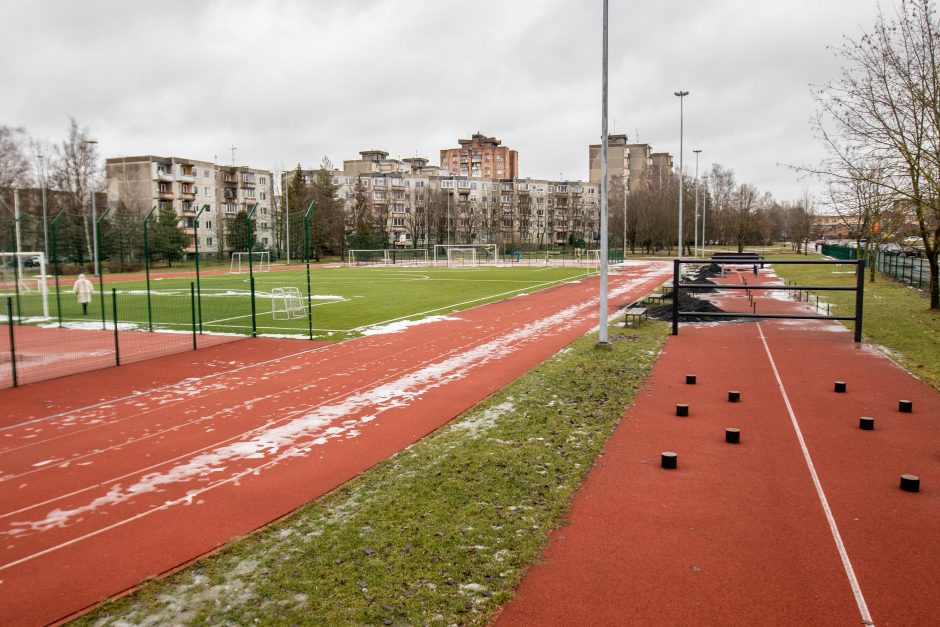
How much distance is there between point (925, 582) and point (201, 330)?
1877 cm

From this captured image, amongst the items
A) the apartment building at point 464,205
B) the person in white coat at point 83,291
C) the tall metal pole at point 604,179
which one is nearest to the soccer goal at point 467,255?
the apartment building at point 464,205

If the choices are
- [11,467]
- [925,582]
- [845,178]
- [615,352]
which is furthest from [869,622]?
[845,178]

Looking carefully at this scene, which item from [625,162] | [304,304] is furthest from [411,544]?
[625,162]

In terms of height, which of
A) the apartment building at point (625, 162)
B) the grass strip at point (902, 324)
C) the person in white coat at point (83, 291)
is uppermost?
the apartment building at point (625, 162)

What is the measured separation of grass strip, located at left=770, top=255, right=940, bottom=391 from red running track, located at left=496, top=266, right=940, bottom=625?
2.56 meters

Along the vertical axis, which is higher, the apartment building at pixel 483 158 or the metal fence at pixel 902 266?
the apartment building at pixel 483 158

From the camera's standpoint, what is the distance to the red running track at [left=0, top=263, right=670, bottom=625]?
570cm

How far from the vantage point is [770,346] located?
53.3 feet

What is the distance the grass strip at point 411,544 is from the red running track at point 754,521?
306 millimetres

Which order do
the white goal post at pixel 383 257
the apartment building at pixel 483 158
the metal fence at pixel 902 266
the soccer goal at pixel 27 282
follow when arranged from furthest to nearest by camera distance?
the apartment building at pixel 483 158
the white goal post at pixel 383 257
the metal fence at pixel 902 266
the soccer goal at pixel 27 282

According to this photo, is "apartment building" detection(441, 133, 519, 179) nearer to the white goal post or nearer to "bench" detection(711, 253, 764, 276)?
the white goal post

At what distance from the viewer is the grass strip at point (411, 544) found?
4.74 metres

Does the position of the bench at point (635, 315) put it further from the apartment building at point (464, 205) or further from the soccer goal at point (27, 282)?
the apartment building at point (464, 205)

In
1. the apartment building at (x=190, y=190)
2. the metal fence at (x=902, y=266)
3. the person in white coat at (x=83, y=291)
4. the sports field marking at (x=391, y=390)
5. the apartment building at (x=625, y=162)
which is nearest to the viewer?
the sports field marking at (x=391, y=390)
